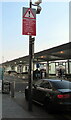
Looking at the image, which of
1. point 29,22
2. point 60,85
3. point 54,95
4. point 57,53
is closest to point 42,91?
point 60,85

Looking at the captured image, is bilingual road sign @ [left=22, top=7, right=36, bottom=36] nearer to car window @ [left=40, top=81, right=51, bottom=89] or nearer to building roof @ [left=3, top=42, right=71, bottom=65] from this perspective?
car window @ [left=40, top=81, right=51, bottom=89]

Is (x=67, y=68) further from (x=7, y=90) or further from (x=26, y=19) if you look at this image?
(x=26, y=19)

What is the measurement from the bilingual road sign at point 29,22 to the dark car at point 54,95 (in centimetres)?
234

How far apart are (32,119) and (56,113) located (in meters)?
1.63

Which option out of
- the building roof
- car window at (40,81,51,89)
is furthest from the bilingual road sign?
the building roof

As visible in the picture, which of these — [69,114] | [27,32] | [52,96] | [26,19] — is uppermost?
[26,19]

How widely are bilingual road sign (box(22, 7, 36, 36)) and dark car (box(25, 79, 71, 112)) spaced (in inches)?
91.9

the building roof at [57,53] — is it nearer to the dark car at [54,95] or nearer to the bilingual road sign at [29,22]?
the dark car at [54,95]

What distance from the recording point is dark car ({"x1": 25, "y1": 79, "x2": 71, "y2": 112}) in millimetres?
7988

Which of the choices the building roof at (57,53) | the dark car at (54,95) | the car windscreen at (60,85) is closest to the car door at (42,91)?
the dark car at (54,95)

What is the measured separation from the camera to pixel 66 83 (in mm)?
9375

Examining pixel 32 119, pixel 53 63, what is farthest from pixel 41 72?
pixel 32 119

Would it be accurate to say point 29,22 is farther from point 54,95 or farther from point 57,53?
point 57,53

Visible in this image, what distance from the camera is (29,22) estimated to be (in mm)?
9039
